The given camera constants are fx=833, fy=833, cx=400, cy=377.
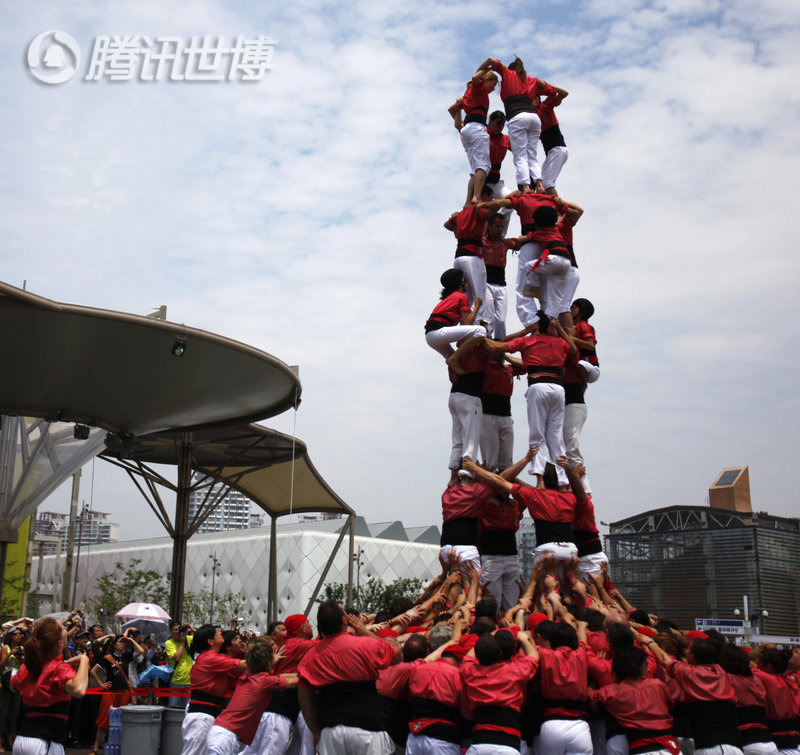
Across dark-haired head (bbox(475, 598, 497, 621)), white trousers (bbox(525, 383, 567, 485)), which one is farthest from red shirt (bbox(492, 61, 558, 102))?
dark-haired head (bbox(475, 598, 497, 621))

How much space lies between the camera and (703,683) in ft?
21.4

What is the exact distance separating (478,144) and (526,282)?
2343mm

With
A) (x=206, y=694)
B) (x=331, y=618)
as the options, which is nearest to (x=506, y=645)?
(x=331, y=618)

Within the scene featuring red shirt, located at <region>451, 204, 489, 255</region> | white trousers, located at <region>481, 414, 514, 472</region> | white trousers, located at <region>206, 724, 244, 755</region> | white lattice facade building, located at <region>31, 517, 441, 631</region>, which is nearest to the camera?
white trousers, located at <region>206, 724, 244, 755</region>

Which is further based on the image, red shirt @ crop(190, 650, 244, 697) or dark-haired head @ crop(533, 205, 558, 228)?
dark-haired head @ crop(533, 205, 558, 228)

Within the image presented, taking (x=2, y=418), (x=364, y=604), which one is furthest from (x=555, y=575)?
(x=364, y=604)

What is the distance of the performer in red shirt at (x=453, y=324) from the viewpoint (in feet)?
36.5

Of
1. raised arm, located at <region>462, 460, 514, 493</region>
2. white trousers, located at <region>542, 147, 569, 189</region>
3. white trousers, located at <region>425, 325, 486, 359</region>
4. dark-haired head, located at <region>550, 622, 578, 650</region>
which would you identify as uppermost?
white trousers, located at <region>542, 147, 569, 189</region>

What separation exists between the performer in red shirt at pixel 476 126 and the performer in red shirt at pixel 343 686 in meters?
7.75

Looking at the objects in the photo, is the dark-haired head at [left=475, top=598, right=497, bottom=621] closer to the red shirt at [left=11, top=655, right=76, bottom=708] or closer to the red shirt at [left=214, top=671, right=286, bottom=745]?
the red shirt at [left=214, top=671, right=286, bottom=745]

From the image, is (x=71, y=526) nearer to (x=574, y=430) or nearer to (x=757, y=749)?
(x=574, y=430)

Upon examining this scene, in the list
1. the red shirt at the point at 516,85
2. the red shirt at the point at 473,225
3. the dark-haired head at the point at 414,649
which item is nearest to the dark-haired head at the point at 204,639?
the dark-haired head at the point at 414,649

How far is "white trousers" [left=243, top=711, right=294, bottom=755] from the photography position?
7.12m

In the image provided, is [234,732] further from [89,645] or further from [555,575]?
[89,645]
